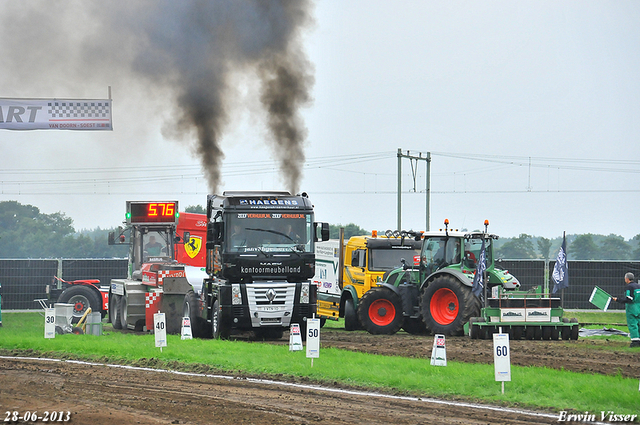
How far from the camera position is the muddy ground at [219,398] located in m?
9.98

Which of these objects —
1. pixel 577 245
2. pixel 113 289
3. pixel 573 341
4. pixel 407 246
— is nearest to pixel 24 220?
pixel 577 245

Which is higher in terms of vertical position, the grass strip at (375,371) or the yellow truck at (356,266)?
the yellow truck at (356,266)

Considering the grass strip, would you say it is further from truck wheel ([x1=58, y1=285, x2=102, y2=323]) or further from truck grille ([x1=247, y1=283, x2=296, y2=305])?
truck wheel ([x1=58, y1=285, x2=102, y2=323])

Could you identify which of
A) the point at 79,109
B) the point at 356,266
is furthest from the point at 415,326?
the point at 79,109

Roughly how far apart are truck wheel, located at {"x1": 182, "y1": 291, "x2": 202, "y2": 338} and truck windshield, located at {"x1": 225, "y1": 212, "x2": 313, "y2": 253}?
3.31 m

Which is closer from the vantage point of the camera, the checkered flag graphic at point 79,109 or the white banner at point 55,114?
the white banner at point 55,114

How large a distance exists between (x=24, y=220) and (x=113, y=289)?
64500mm

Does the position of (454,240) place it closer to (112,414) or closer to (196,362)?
(196,362)

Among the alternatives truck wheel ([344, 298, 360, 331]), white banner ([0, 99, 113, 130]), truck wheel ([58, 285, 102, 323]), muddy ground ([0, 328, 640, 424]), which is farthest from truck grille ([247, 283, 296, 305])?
truck wheel ([58, 285, 102, 323])

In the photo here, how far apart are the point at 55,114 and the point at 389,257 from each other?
10325 millimetres

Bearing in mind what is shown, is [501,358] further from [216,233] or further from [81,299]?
[81,299]

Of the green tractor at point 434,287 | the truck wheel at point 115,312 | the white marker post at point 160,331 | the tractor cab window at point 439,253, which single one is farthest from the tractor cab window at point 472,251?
the truck wheel at point 115,312

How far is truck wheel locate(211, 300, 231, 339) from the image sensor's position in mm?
19172

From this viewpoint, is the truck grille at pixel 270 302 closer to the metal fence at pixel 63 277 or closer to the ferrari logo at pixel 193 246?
the ferrari logo at pixel 193 246
